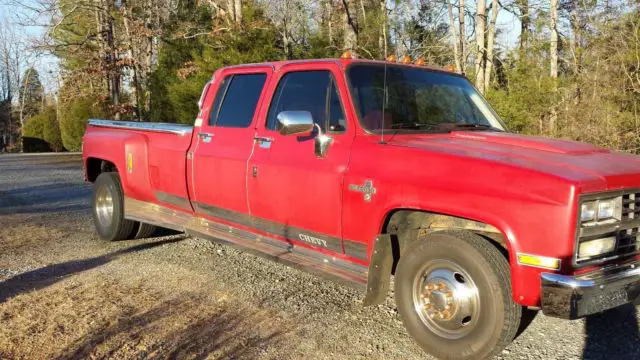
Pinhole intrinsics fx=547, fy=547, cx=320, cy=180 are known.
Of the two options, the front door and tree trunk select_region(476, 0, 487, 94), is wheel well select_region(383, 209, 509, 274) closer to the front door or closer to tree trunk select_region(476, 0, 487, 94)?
the front door

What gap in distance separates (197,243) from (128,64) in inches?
646

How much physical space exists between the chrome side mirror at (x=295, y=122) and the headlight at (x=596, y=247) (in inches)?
78.2

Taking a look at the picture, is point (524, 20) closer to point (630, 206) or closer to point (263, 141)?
point (263, 141)

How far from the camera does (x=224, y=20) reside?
19312mm

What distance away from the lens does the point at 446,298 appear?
11.1 ft

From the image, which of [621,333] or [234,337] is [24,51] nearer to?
[234,337]

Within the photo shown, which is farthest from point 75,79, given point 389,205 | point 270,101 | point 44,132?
point 389,205

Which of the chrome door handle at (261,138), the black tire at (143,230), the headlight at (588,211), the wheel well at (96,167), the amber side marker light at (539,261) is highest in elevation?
the chrome door handle at (261,138)

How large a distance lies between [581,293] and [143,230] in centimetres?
521

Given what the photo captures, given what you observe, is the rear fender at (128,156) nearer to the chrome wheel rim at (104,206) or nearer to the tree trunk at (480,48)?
the chrome wheel rim at (104,206)

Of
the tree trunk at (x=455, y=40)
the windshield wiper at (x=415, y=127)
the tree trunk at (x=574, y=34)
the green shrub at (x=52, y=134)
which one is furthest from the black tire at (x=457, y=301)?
the green shrub at (x=52, y=134)

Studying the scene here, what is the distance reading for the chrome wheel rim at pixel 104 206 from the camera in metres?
6.66

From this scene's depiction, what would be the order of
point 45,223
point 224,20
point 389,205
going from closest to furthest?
point 389,205 → point 45,223 → point 224,20

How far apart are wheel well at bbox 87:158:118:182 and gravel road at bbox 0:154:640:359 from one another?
3.91 feet
